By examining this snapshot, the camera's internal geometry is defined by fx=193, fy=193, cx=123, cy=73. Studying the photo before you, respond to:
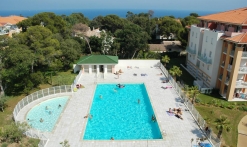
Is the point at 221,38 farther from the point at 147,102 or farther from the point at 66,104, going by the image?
the point at 66,104

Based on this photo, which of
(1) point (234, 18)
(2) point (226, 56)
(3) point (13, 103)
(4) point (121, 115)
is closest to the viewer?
(4) point (121, 115)

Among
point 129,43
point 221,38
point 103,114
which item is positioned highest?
point 221,38

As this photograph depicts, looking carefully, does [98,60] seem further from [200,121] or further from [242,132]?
[242,132]

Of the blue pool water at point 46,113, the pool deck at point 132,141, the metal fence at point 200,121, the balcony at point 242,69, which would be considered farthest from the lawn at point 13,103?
the balcony at point 242,69

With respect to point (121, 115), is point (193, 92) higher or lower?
higher

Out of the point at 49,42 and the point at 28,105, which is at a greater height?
the point at 49,42

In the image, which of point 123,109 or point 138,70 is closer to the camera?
point 123,109

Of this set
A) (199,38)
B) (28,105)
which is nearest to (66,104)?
(28,105)

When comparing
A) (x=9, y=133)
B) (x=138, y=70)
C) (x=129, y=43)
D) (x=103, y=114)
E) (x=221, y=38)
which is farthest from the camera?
(x=129, y=43)

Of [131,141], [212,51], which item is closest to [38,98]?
[131,141]
